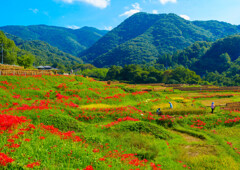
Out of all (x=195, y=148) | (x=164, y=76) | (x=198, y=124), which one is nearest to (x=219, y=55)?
(x=164, y=76)

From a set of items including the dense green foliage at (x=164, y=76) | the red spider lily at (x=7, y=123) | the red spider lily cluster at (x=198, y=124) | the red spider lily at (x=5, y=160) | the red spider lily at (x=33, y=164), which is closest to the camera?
the red spider lily at (x=5, y=160)

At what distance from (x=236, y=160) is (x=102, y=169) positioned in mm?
9232

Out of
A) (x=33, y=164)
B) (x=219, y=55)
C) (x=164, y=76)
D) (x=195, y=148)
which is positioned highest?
(x=219, y=55)

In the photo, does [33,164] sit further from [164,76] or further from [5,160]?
[164,76]

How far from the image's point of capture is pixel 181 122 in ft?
63.4

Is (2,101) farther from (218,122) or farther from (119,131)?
(218,122)

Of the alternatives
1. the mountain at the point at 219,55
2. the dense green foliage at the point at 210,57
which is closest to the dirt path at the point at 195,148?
the dense green foliage at the point at 210,57

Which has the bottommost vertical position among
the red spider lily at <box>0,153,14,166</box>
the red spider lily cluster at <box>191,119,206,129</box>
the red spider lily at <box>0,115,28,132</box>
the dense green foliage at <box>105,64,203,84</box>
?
the red spider lily cluster at <box>191,119,206,129</box>

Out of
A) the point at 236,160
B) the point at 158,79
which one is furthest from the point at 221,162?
the point at 158,79

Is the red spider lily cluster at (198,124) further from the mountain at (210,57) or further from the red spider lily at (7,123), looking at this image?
the mountain at (210,57)

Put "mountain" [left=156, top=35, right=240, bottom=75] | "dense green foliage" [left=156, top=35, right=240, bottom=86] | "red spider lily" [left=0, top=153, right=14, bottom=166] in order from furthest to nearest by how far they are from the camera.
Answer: "mountain" [left=156, top=35, right=240, bottom=75] → "dense green foliage" [left=156, top=35, right=240, bottom=86] → "red spider lily" [left=0, top=153, right=14, bottom=166]

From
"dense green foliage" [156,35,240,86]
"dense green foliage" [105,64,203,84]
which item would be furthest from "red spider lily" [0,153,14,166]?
"dense green foliage" [156,35,240,86]

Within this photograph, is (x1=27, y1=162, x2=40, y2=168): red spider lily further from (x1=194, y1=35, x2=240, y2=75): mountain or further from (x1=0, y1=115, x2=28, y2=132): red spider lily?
(x1=194, y1=35, x2=240, y2=75): mountain

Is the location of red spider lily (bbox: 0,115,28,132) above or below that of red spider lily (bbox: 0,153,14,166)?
above
